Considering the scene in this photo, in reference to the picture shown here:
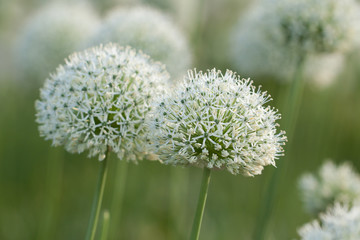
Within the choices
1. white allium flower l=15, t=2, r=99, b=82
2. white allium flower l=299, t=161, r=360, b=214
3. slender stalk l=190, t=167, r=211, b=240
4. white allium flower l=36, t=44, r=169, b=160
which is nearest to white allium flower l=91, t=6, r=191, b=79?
white allium flower l=15, t=2, r=99, b=82

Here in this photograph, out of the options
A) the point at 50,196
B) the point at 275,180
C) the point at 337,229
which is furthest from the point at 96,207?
the point at 50,196

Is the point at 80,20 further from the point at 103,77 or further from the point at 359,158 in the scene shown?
the point at 359,158

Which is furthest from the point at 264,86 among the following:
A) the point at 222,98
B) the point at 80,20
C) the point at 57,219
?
the point at 222,98

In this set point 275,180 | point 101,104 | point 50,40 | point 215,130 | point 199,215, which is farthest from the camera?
point 50,40

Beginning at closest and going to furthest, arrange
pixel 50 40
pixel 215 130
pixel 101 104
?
pixel 215 130
pixel 101 104
pixel 50 40

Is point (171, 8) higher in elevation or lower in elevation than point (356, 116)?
higher

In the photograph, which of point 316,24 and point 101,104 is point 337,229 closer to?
point 101,104

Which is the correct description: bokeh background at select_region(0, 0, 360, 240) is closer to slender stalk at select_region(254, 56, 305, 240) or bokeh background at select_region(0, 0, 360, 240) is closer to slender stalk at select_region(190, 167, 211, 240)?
slender stalk at select_region(254, 56, 305, 240)
